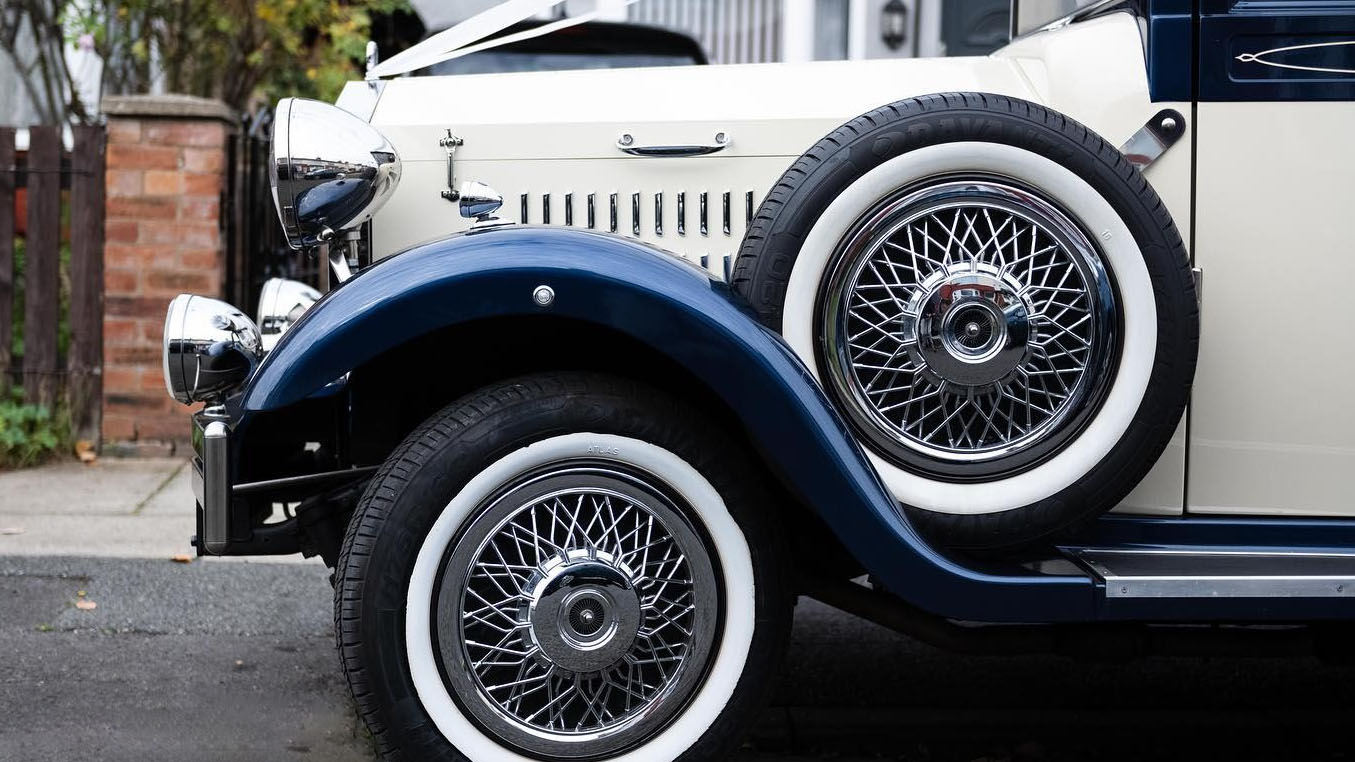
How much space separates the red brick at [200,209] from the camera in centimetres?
584

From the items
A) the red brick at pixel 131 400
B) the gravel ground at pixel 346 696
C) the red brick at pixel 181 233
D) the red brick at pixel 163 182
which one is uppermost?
the red brick at pixel 163 182

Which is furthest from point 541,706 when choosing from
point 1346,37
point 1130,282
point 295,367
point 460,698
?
point 1346,37

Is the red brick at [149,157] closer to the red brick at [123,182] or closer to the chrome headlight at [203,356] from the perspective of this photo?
the red brick at [123,182]

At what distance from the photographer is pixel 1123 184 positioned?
2461mm

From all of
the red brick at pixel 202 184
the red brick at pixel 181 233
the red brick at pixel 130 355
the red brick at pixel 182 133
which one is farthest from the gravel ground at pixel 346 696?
the red brick at pixel 182 133

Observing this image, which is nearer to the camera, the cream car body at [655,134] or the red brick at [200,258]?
the cream car body at [655,134]

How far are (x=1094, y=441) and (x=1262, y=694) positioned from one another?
4.85ft

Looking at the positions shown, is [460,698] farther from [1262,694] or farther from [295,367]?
[1262,694]

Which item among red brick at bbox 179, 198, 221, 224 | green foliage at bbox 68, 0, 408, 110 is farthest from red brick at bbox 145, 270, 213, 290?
green foliage at bbox 68, 0, 408, 110

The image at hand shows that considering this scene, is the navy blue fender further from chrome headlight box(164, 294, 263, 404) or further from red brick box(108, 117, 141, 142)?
red brick box(108, 117, 141, 142)

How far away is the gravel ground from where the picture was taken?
10.1 feet

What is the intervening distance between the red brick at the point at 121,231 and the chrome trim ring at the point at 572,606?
13.2 feet

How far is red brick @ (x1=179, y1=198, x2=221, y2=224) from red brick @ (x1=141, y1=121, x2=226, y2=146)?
0.24 m

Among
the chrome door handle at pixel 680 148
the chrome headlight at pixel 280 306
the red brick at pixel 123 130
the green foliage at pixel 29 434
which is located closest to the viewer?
the chrome door handle at pixel 680 148
